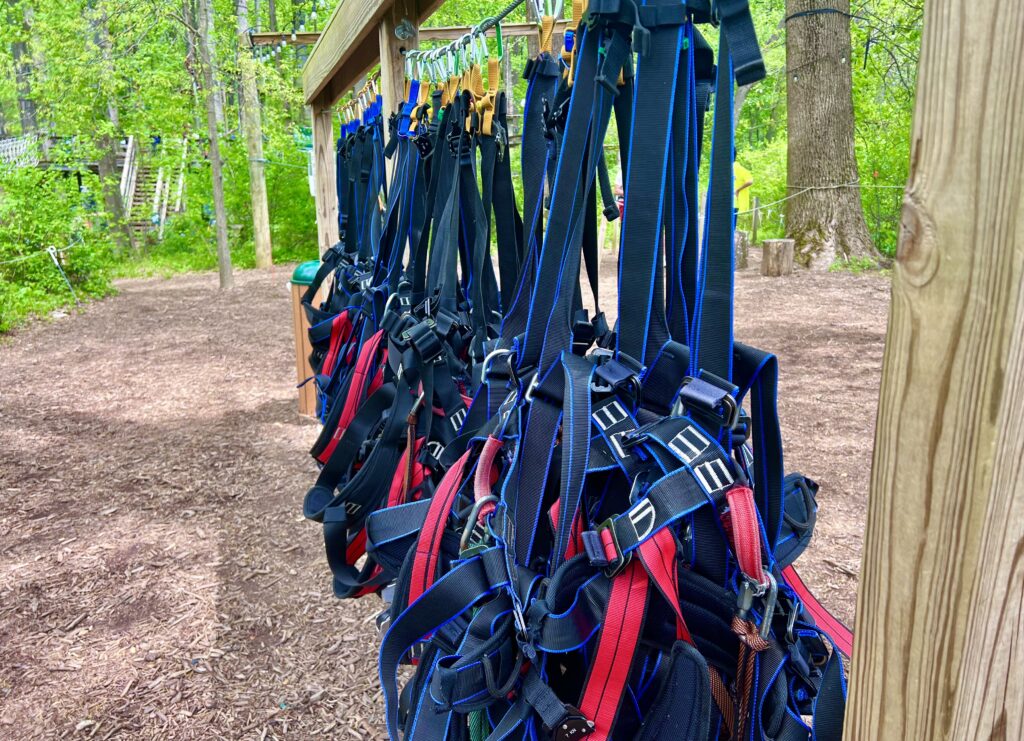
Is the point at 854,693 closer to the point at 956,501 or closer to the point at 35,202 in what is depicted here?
the point at 956,501

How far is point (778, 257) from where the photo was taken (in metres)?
9.28

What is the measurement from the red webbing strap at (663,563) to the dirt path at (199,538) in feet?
6.42

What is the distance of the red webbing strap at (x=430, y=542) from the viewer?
52.1 inches

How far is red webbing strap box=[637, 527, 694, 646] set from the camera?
960 millimetres

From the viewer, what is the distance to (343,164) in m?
3.13

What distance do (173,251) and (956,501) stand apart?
67.0 ft

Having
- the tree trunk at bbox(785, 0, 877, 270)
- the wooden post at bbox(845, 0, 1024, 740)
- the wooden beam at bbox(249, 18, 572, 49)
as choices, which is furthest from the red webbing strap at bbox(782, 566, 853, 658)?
the tree trunk at bbox(785, 0, 877, 270)

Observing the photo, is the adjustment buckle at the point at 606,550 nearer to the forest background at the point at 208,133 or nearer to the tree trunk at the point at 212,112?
the forest background at the point at 208,133

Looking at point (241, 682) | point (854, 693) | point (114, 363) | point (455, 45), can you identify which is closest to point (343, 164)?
point (455, 45)

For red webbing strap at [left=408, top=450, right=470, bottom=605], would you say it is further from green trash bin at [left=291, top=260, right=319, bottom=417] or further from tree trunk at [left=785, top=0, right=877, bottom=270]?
tree trunk at [left=785, top=0, right=877, bottom=270]

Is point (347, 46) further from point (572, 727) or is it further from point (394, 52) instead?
point (572, 727)

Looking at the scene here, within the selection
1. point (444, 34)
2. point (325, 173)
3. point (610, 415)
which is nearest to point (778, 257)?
point (444, 34)

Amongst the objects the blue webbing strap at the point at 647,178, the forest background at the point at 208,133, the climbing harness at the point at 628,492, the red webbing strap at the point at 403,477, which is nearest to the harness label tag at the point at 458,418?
the red webbing strap at the point at 403,477

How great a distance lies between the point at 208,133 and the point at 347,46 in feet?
42.0
